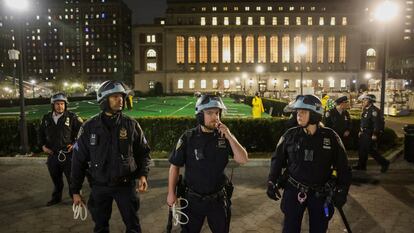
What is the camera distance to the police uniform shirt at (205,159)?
170 inches

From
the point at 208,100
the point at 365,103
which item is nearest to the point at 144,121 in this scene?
the point at 365,103

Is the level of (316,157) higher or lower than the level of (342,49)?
lower

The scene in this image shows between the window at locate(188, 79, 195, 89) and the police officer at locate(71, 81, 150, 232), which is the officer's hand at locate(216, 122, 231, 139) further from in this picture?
the window at locate(188, 79, 195, 89)

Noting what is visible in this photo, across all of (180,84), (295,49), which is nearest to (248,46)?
(295,49)

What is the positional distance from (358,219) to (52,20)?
177003 millimetres

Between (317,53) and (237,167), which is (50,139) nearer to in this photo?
(237,167)

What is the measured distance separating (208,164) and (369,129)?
717 cm

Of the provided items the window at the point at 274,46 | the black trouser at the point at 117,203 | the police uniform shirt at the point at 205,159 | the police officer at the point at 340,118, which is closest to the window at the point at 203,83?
the window at the point at 274,46

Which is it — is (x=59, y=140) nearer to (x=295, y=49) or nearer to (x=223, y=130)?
(x=223, y=130)

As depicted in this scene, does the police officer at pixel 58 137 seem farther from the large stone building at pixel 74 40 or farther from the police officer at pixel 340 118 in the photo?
the large stone building at pixel 74 40

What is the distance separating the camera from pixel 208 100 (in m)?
4.35

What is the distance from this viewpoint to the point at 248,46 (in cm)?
11338

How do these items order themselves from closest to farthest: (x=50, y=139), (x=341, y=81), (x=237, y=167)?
(x=50, y=139), (x=237, y=167), (x=341, y=81)

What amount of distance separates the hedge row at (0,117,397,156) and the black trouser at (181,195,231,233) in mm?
8801
